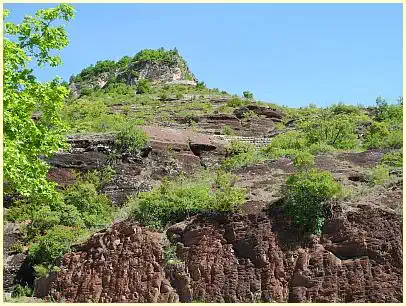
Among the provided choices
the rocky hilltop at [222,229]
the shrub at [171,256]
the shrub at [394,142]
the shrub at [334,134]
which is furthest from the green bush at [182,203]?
the shrub at [334,134]

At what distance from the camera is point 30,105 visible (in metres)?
14.6

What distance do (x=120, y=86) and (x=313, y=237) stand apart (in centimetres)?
4532

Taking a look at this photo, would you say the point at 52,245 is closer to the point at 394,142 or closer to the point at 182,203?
the point at 182,203

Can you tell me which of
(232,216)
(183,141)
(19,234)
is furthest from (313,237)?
(183,141)

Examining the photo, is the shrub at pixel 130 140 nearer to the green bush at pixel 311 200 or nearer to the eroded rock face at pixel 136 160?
the eroded rock face at pixel 136 160

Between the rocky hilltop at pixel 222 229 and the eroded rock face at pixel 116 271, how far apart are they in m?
0.03

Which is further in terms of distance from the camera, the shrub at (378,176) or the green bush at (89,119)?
the green bush at (89,119)

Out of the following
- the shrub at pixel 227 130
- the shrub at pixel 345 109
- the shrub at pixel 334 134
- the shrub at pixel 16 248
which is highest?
the shrub at pixel 345 109

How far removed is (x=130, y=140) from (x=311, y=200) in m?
10.5

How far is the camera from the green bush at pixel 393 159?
63.2 feet

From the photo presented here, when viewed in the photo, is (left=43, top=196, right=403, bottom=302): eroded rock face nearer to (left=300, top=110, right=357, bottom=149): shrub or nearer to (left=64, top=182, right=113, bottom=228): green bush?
(left=64, top=182, right=113, bottom=228): green bush

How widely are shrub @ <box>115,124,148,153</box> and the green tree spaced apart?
8112 millimetres

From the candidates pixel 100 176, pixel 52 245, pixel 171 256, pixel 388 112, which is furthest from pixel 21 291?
pixel 388 112

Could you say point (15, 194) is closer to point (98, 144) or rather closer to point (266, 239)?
point (98, 144)
